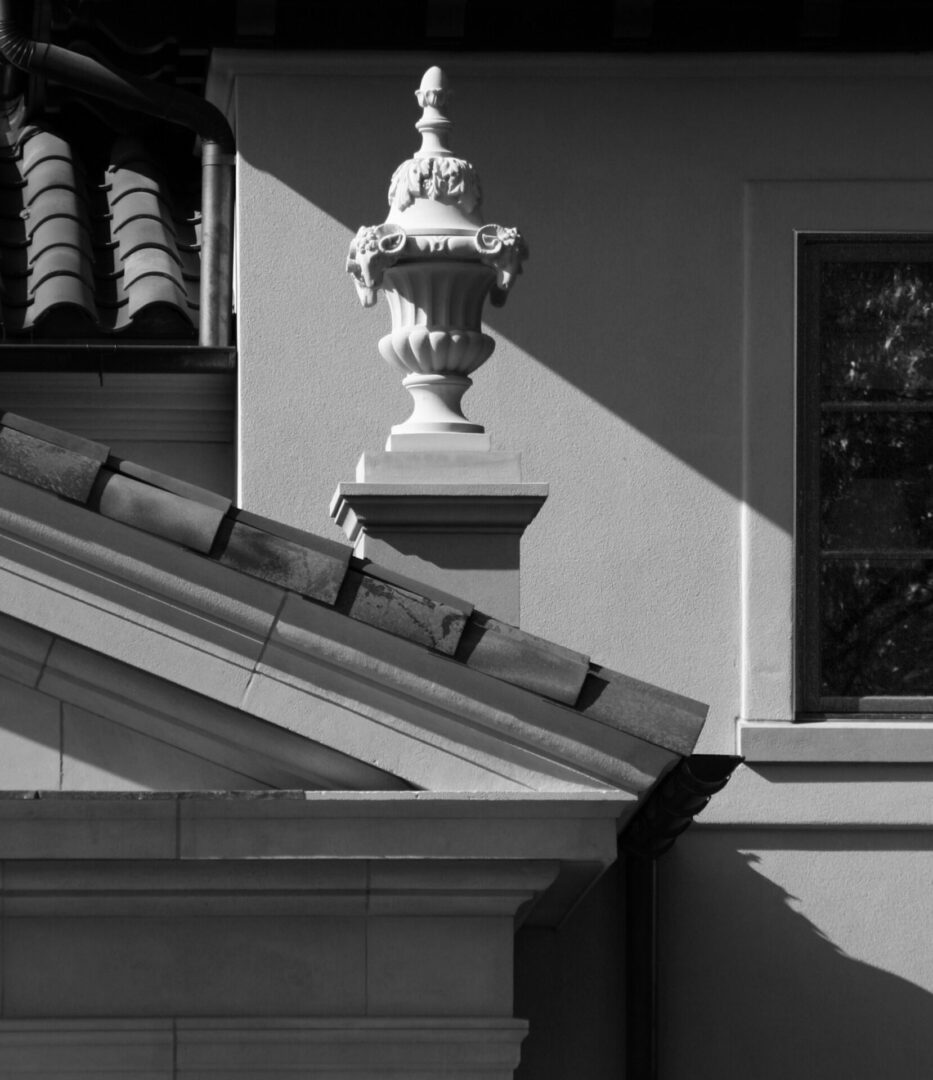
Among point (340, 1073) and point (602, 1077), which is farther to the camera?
point (602, 1077)

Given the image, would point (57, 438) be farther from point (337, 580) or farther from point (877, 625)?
point (877, 625)

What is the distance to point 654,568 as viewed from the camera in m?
9.12

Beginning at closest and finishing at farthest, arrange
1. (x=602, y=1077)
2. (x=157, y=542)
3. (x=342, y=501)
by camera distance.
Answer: (x=157, y=542)
(x=342, y=501)
(x=602, y=1077)

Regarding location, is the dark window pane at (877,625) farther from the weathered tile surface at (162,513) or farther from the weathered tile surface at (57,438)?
the weathered tile surface at (57,438)

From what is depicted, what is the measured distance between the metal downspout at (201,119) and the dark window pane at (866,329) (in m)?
2.87

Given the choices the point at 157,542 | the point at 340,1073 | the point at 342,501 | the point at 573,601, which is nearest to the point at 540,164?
the point at 573,601

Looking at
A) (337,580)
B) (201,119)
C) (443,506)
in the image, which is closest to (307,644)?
(337,580)

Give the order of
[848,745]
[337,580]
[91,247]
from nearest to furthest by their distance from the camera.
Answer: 1. [337,580]
2. [848,745]
3. [91,247]

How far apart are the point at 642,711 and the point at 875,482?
12.1 ft

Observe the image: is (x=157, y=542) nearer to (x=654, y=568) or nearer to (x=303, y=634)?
(x=303, y=634)

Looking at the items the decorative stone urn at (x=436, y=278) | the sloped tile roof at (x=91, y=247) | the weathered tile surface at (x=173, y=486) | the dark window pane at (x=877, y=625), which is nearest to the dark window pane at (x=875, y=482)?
the dark window pane at (x=877, y=625)

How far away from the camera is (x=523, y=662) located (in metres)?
5.84

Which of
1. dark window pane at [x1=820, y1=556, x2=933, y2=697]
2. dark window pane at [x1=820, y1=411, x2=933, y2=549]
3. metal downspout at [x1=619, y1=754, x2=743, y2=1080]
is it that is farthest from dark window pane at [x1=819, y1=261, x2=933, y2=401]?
metal downspout at [x1=619, y1=754, x2=743, y2=1080]

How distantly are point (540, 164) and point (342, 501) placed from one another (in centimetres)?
327
